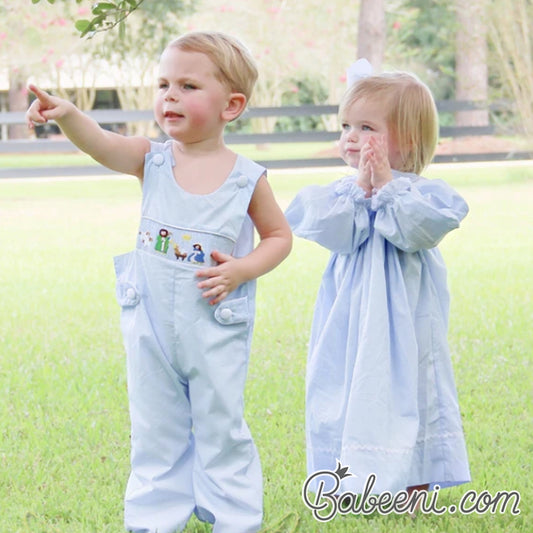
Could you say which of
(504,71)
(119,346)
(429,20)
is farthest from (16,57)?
(119,346)

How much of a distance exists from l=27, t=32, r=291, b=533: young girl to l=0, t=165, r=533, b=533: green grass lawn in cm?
24

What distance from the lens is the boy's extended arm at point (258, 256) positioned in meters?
2.90

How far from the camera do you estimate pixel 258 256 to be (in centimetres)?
298

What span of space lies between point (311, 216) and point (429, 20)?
24.3 metres

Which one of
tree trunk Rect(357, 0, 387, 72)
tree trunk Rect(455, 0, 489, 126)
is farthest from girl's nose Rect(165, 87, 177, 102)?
tree trunk Rect(455, 0, 489, 126)

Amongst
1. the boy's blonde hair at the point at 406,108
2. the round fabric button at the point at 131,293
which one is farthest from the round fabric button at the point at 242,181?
the boy's blonde hair at the point at 406,108

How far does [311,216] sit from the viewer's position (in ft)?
10.6

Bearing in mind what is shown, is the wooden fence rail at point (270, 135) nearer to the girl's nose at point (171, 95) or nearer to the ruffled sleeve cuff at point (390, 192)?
the ruffled sleeve cuff at point (390, 192)

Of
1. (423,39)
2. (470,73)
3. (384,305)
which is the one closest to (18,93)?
(423,39)

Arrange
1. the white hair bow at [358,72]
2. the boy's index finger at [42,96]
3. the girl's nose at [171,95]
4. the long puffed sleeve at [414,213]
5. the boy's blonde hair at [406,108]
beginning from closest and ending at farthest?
the boy's index finger at [42,96]
the girl's nose at [171,95]
the long puffed sleeve at [414,213]
the boy's blonde hair at [406,108]
the white hair bow at [358,72]

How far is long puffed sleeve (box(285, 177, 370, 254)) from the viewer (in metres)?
3.21

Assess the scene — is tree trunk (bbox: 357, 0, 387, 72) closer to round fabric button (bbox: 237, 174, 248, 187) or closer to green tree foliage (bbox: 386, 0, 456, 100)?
green tree foliage (bbox: 386, 0, 456, 100)

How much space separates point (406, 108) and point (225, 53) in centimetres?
67

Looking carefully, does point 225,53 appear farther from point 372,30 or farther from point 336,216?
point 372,30
